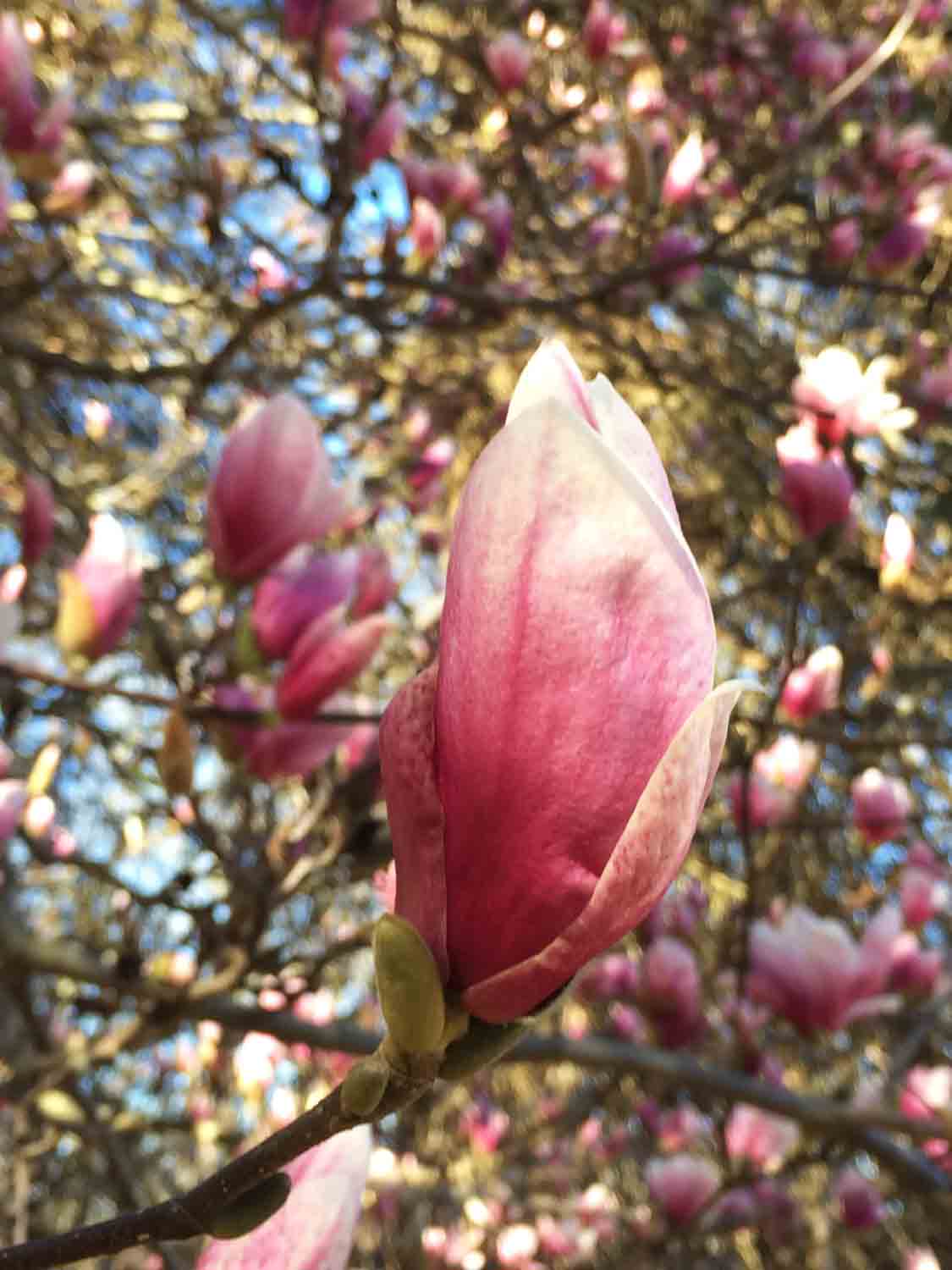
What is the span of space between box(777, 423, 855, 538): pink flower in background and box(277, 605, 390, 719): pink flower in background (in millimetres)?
630

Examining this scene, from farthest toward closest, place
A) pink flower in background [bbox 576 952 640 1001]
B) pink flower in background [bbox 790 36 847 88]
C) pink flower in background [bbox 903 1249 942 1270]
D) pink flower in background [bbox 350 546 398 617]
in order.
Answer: pink flower in background [bbox 790 36 847 88] < pink flower in background [bbox 576 952 640 1001] < pink flower in background [bbox 903 1249 942 1270] < pink flower in background [bbox 350 546 398 617]

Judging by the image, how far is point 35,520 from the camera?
1162 millimetres

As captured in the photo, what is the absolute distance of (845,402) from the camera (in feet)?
4.74

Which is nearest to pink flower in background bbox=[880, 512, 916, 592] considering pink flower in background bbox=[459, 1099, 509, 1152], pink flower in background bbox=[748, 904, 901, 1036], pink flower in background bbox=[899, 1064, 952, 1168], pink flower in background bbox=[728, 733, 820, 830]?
pink flower in background bbox=[728, 733, 820, 830]

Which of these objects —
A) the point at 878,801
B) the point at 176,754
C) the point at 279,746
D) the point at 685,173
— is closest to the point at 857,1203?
the point at 878,801

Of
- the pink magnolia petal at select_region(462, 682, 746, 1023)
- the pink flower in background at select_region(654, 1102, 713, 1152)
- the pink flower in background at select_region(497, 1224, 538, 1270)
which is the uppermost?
the pink magnolia petal at select_region(462, 682, 746, 1023)

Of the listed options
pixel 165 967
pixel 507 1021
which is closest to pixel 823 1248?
pixel 165 967

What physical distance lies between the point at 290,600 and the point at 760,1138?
3.62 ft

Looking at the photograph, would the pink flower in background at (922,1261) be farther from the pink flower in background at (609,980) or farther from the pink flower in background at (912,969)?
the pink flower in background at (609,980)

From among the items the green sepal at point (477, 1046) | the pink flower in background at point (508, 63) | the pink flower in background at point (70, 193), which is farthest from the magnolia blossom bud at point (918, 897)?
the green sepal at point (477, 1046)

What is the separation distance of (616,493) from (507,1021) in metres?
0.15

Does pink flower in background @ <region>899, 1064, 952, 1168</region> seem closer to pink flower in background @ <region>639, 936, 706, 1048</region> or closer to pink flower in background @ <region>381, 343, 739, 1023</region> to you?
pink flower in background @ <region>639, 936, 706, 1048</region>

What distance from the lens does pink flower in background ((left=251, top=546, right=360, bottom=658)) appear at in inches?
38.5

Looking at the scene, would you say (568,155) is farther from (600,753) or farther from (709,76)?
(600,753)
